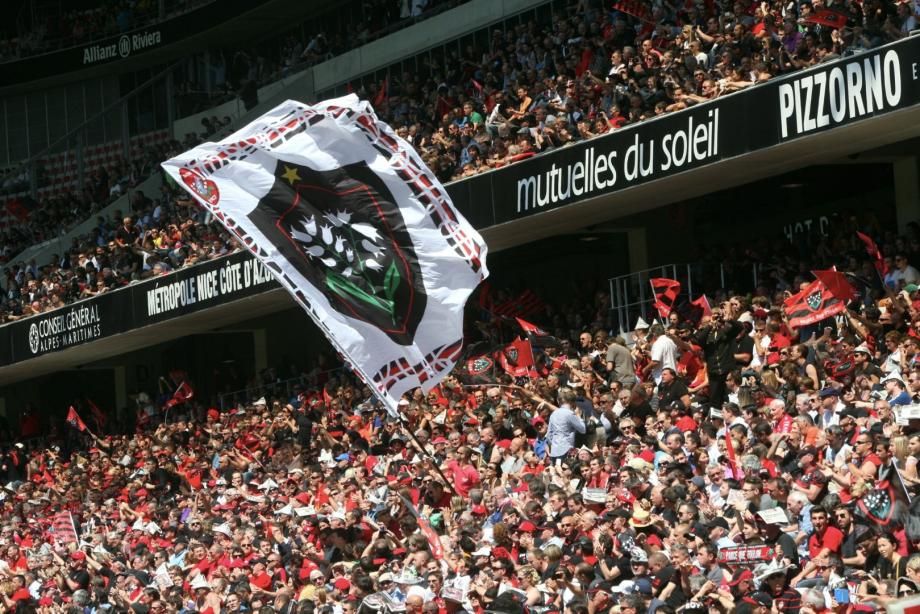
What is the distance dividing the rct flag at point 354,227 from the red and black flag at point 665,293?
4.44 meters

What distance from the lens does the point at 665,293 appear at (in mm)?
18469

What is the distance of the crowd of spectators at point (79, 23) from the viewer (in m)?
39.7

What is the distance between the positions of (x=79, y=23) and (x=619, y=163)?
81.8 ft

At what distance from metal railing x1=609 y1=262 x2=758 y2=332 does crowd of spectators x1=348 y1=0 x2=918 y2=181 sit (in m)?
1.96

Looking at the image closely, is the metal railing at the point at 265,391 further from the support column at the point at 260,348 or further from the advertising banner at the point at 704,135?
the advertising banner at the point at 704,135

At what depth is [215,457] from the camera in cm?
2420

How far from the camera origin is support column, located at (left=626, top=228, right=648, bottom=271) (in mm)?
22984

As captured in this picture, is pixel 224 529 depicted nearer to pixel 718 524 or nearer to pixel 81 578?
pixel 81 578

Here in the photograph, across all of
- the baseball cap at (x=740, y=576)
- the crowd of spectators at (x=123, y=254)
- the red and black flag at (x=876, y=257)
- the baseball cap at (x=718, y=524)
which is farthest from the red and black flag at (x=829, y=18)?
the crowd of spectators at (x=123, y=254)

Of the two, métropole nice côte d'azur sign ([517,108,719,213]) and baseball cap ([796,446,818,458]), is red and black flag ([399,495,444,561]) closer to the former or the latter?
baseball cap ([796,446,818,458])

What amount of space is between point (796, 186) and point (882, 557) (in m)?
11.1

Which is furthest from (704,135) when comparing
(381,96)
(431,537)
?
(381,96)

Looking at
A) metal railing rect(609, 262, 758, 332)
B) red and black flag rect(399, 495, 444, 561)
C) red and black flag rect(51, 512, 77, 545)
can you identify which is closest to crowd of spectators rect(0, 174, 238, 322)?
red and black flag rect(51, 512, 77, 545)

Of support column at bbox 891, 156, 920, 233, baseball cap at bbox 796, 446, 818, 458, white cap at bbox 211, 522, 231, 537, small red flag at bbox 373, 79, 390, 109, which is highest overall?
small red flag at bbox 373, 79, 390, 109
